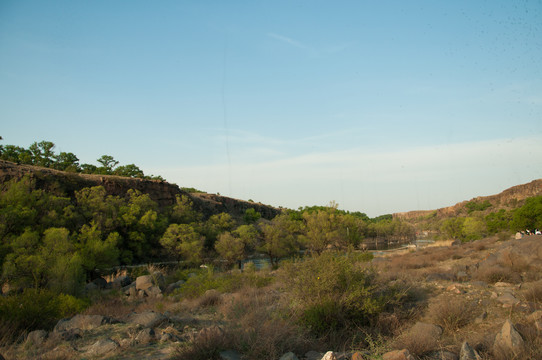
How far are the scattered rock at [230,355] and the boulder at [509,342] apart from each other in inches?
179

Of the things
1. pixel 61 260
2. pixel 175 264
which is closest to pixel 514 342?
pixel 61 260

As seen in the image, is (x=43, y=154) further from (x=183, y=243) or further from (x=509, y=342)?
(x=509, y=342)

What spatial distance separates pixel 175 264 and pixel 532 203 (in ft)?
152

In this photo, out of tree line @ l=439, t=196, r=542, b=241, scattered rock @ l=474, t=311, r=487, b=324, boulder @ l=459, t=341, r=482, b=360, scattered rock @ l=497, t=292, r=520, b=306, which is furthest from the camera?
tree line @ l=439, t=196, r=542, b=241

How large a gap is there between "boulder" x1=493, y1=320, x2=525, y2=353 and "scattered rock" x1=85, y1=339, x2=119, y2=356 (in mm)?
7324

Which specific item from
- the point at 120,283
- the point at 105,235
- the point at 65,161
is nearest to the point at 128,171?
the point at 65,161

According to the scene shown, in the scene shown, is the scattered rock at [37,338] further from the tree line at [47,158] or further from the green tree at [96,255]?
the tree line at [47,158]

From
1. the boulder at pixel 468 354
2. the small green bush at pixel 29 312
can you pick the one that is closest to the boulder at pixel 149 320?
the small green bush at pixel 29 312

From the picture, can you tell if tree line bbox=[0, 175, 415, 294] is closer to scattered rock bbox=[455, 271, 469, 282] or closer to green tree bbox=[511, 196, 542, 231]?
scattered rock bbox=[455, 271, 469, 282]


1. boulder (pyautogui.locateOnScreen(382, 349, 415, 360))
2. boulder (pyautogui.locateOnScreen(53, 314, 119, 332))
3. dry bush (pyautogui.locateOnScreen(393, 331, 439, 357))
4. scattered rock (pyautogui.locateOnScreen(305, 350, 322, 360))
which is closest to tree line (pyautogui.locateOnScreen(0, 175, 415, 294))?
boulder (pyautogui.locateOnScreen(53, 314, 119, 332))

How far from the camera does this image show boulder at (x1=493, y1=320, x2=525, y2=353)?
219 inches

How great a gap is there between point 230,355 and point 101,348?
2.89m

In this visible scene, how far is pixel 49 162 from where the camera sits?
73.6 meters

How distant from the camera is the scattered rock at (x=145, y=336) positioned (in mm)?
7383
